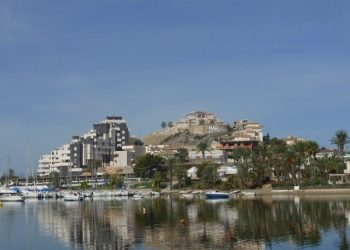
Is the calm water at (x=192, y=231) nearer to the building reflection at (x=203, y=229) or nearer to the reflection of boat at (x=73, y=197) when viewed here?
the building reflection at (x=203, y=229)

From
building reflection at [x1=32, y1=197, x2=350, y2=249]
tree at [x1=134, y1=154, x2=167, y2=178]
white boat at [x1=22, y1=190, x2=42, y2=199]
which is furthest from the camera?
tree at [x1=134, y1=154, x2=167, y2=178]

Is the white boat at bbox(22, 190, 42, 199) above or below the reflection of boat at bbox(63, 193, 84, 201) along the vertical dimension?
above

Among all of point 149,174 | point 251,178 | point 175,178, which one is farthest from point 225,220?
point 149,174

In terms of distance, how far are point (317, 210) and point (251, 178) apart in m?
60.6

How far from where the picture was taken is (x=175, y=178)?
560 feet

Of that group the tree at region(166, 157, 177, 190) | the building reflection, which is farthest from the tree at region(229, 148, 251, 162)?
the building reflection

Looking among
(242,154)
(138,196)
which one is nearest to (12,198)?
(138,196)

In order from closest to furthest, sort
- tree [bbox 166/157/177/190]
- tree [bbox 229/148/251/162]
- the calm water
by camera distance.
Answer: the calm water < tree [bbox 229/148/251/162] < tree [bbox 166/157/177/190]

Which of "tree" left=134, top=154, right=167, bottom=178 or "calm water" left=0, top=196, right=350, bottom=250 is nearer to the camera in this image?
"calm water" left=0, top=196, right=350, bottom=250

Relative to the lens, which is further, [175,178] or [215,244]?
[175,178]

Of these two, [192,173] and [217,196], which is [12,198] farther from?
[192,173]

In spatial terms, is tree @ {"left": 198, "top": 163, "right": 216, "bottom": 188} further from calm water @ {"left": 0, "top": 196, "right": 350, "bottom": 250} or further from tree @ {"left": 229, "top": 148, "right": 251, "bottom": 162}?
calm water @ {"left": 0, "top": 196, "right": 350, "bottom": 250}

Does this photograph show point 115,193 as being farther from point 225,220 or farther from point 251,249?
point 251,249

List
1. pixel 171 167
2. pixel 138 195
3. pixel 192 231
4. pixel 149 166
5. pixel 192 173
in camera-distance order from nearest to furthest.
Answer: pixel 192 231
pixel 138 195
pixel 171 167
pixel 192 173
pixel 149 166
